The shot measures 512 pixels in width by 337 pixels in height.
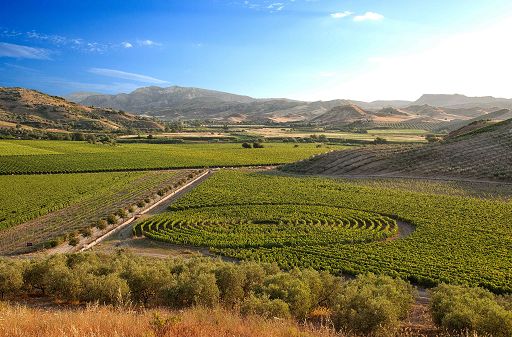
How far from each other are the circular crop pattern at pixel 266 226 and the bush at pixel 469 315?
19329 mm

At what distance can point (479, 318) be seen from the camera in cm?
1460

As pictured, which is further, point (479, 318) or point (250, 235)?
point (250, 235)

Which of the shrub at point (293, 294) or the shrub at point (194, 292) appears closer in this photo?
the shrub at point (293, 294)

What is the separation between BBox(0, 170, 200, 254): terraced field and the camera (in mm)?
41791

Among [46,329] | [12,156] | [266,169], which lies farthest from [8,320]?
[12,156]

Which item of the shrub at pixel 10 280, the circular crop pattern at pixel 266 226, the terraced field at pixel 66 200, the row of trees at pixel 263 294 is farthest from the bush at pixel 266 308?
the terraced field at pixel 66 200

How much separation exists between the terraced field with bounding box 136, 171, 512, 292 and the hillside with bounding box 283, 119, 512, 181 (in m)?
17.1

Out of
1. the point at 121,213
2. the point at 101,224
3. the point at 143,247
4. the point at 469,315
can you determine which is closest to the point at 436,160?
the point at 121,213

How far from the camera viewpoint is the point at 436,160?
8425cm

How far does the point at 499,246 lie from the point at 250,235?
21412 millimetres

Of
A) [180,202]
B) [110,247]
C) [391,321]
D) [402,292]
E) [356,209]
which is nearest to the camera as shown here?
[391,321]

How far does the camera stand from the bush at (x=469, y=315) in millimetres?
14141

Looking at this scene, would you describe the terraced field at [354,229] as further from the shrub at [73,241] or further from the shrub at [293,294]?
the shrub at [293,294]

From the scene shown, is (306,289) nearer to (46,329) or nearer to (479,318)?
(479,318)
